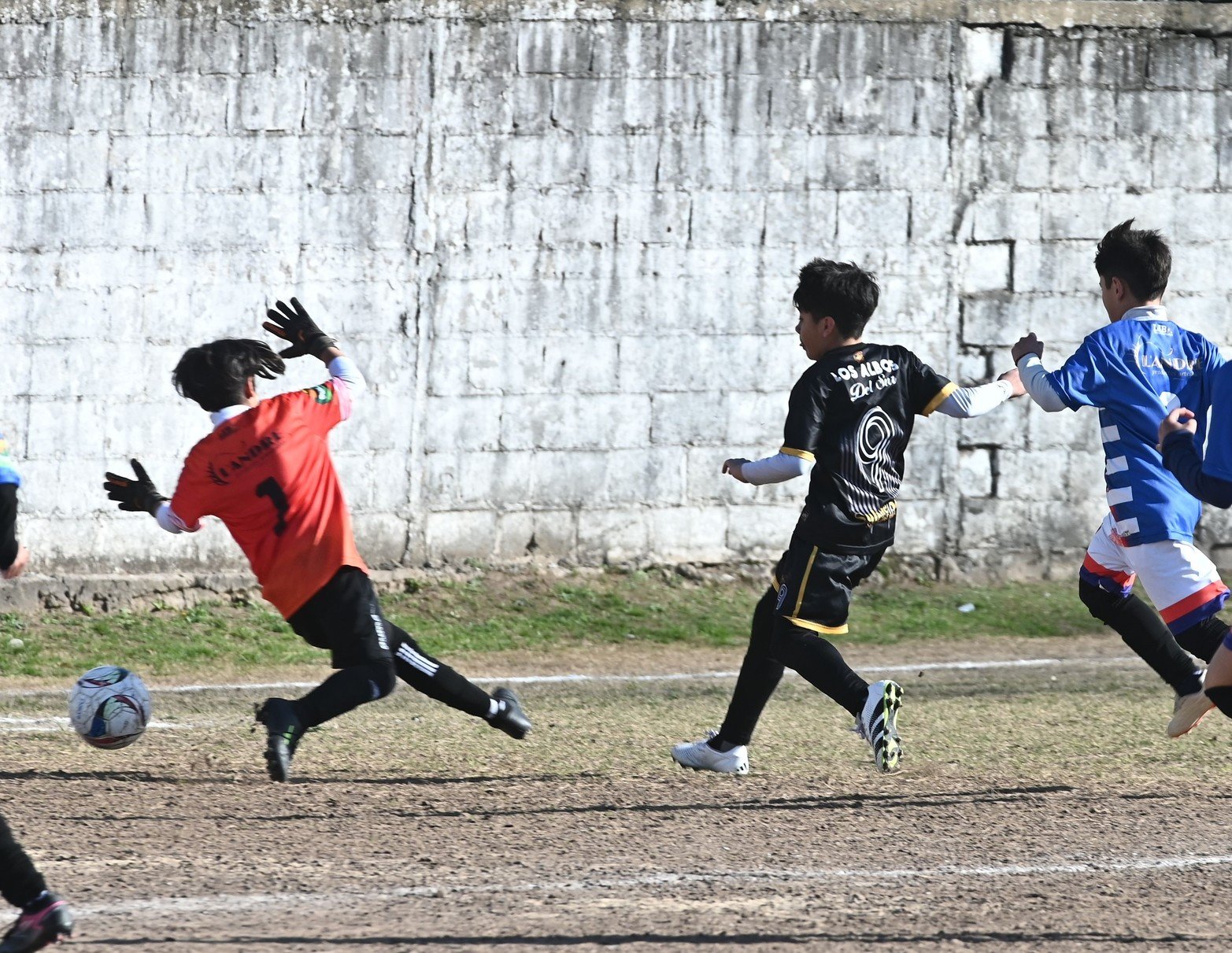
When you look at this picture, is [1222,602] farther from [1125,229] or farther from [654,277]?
[654,277]

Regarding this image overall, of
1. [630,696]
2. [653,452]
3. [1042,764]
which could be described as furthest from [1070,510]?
[1042,764]

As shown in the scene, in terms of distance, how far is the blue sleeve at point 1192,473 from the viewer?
4.36m

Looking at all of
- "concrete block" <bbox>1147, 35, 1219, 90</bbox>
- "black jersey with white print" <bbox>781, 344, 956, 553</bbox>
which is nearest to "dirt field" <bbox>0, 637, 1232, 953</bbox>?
"black jersey with white print" <bbox>781, 344, 956, 553</bbox>

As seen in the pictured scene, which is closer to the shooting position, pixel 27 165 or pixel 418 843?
pixel 418 843

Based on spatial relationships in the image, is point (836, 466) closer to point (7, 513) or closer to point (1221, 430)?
point (1221, 430)

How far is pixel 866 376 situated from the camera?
5.61m

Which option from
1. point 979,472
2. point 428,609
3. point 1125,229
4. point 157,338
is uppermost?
point 1125,229

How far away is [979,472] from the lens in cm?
1064

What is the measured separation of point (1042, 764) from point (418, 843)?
8.29 ft

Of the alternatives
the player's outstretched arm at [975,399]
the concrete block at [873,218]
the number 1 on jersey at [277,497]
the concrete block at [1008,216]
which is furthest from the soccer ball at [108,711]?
the concrete block at [1008,216]

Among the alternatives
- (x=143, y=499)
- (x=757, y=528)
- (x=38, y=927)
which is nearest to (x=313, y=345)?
(x=143, y=499)

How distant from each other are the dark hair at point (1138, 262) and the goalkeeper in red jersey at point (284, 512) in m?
2.88

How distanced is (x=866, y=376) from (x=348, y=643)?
2.03 m

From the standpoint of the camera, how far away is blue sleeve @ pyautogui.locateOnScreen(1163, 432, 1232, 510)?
4363mm
